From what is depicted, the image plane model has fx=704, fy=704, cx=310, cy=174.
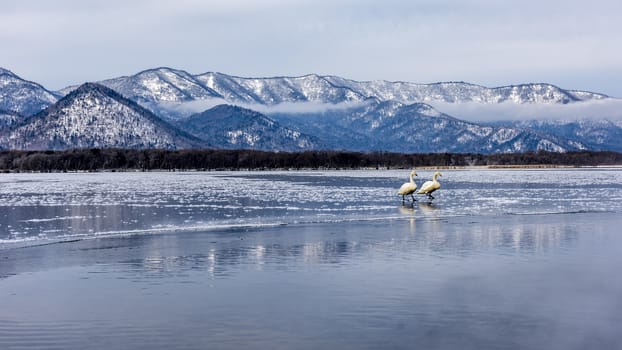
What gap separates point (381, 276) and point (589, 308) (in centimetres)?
551

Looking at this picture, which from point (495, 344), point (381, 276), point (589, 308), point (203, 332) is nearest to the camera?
point (495, 344)

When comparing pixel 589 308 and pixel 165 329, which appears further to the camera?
pixel 589 308

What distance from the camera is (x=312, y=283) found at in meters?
18.2

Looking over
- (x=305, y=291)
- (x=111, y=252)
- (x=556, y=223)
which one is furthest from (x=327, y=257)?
(x=556, y=223)

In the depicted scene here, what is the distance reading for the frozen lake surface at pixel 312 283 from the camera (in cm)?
1347

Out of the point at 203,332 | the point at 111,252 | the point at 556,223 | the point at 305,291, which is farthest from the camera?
the point at 556,223

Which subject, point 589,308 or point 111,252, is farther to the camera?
point 111,252

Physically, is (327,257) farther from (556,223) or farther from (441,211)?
(441,211)

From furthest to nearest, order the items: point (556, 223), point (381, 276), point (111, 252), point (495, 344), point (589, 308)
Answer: point (556, 223) < point (111, 252) < point (381, 276) < point (589, 308) < point (495, 344)

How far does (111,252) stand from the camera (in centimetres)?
2441

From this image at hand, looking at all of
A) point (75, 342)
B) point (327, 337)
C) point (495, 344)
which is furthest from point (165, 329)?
point (495, 344)

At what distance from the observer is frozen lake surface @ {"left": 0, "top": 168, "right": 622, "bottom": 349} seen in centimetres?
1347

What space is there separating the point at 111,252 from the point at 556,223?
19.9 metres

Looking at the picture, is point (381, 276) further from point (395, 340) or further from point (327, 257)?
point (395, 340)
